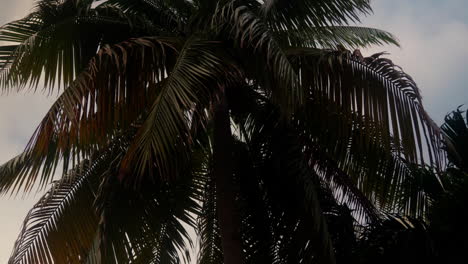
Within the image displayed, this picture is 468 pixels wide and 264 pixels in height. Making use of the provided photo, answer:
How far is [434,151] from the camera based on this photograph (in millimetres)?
6211

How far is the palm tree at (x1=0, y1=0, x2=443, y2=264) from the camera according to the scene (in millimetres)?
6445

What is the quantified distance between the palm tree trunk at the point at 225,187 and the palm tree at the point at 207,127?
0.02 meters

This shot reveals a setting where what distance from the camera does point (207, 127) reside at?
28.8ft

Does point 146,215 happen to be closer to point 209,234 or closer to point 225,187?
point 225,187

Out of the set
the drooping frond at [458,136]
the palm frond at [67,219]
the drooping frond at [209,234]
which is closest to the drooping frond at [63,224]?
the palm frond at [67,219]

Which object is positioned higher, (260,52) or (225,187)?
(260,52)

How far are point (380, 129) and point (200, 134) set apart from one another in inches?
108

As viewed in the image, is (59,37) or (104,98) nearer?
(104,98)

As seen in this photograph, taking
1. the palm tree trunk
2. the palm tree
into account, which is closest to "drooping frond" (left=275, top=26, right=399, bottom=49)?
the palm tree

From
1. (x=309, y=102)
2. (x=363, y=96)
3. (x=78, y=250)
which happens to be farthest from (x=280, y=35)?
(x=78, y=250)

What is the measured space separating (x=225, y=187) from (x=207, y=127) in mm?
1494

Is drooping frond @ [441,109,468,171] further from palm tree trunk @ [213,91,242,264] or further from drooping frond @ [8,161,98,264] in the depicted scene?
drooping frond @ [8,161,98,264]

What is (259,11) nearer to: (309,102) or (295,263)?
(309,102)

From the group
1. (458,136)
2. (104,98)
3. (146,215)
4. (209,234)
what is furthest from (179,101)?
(209,234)
